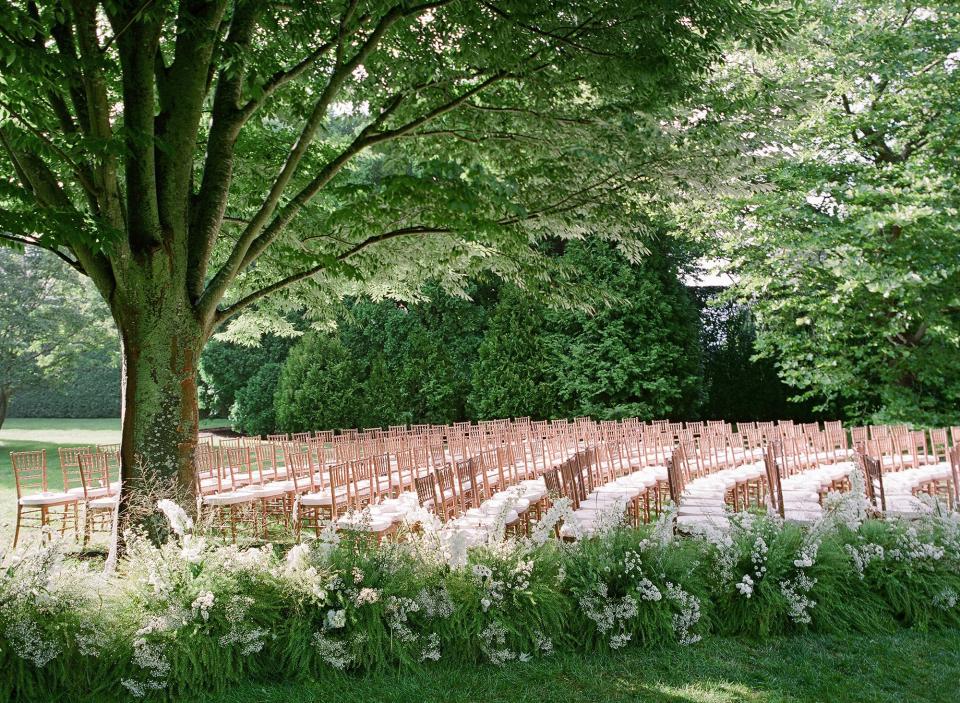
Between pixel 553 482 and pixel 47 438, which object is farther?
pixel 47 438

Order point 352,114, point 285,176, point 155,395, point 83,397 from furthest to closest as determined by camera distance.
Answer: point 83,397
point 352,114
point 285,176
point 155,395

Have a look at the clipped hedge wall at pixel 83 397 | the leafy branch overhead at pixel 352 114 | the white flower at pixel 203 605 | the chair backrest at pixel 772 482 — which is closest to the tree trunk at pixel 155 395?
the leafy branch overhead at pixel 352 114

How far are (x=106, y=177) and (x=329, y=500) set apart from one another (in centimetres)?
357

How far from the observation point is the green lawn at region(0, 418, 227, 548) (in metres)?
11.1

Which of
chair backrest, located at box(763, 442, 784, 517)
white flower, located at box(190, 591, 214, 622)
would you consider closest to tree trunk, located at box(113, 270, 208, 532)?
white flower, located at box(190, 591, 214, 622)

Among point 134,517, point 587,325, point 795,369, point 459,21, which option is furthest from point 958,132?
point 134,517

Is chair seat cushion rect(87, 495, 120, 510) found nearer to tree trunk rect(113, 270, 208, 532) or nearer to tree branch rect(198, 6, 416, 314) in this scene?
tree trunk rect(113, 270, 208, 532)

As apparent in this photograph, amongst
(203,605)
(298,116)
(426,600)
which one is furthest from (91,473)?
(426,600)

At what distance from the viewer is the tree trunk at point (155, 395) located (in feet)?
16.8

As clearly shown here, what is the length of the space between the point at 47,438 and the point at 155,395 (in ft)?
77.0

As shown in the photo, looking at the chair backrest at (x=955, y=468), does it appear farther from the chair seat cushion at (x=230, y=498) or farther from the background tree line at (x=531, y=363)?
the background tree line at (x=531, y=363)

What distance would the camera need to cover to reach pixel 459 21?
17.7ft

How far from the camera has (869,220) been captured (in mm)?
11773

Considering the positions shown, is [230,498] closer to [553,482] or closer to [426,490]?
[426,490]
